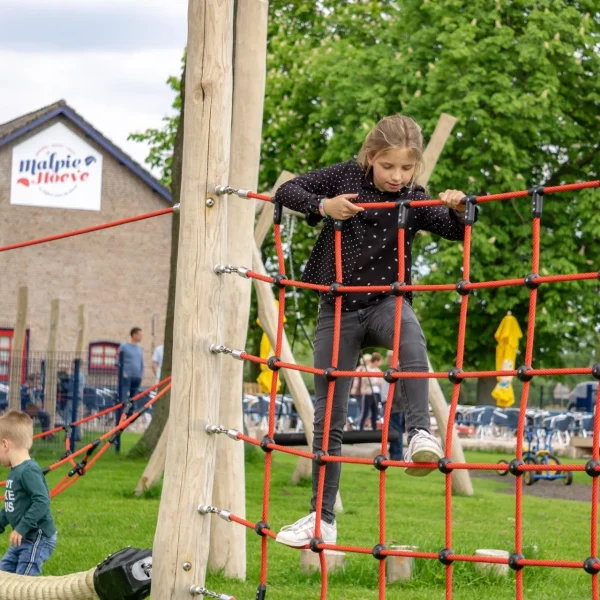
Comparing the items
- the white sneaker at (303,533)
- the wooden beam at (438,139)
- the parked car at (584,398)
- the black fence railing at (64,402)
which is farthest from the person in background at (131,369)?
the white sneaker at (303,533)

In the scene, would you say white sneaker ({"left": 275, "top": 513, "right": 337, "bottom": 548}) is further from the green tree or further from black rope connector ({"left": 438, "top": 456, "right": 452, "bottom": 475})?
the green tree

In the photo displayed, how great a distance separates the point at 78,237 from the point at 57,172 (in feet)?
6.22

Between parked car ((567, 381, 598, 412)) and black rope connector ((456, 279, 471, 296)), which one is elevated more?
black rope connector ((456, 279, 471, 296))

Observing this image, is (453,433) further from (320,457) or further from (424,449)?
(424,449)

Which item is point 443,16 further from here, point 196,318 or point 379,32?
point 196,318

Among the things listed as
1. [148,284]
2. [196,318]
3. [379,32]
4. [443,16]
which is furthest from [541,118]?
[196,318]

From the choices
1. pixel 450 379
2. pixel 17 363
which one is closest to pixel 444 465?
pixel 450 379

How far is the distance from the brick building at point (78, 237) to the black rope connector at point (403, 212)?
28.1 meters

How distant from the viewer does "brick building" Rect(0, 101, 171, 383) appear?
32219mm

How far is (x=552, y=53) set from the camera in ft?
74.8

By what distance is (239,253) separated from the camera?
22.2ft

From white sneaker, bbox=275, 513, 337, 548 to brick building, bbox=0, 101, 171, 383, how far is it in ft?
91.3

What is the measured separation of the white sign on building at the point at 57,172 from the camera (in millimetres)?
32375

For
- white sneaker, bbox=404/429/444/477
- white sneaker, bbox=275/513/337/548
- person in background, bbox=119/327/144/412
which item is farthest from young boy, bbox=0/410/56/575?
person in background, bbox=119/327/144/412
